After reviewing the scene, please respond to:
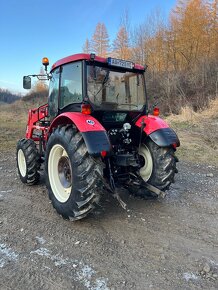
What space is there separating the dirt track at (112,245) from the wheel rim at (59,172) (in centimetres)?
Answer: 36

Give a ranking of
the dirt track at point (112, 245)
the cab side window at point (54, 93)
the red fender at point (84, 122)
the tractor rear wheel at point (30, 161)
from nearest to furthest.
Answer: the dirt track at point (112, 245)
the red fender at point (84, 122)
the cab side window at point (54, 93)
the tractor rear wheel at point (30, 161)

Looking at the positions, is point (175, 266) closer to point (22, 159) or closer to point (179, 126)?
point (22, 159)

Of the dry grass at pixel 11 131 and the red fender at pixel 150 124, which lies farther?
the dry grass at pixel 11 131

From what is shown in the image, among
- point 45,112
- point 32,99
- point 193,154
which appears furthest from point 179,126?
point 32,99

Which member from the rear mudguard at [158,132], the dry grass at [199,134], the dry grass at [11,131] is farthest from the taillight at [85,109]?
the dry grass at [11,131]

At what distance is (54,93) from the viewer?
195 inches

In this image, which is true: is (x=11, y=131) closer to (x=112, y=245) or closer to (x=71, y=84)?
(x=71, y=84)

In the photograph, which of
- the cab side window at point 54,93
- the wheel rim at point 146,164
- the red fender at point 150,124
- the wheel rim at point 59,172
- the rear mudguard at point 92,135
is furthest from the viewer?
the cab side window at point 54,93

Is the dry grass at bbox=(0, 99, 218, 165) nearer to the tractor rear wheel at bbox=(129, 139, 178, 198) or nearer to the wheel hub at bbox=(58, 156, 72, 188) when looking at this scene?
the tractor rear wheel at bbox=(129, 139, 178, 198)

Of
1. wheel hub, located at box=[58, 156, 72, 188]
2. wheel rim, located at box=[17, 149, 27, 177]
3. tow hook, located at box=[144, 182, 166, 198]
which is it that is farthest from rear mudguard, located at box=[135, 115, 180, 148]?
wheel rim, located at box=[17, 149, 27, 177]

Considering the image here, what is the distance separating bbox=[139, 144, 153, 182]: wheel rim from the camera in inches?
175

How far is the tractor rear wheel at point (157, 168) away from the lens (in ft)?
14.0

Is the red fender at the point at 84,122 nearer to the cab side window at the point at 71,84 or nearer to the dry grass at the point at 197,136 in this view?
the cab side window at the point at 71,84

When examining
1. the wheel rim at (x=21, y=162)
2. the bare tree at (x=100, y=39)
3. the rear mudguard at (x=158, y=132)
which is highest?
the bare tree at (x=100, y=39)
